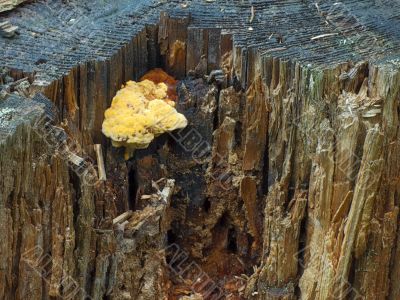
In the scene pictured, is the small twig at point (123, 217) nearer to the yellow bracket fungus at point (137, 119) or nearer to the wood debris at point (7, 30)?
the yellow bracket fungus at point (137, 119)

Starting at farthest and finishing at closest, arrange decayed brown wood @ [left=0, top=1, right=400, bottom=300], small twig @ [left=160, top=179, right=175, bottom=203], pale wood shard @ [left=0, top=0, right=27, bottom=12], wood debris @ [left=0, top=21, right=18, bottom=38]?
pale wood shard @ [left=0, top=0, right=27, bottom=12], wood debris @ [left=0, top=21, right=18, bottom=38], small twig @ [left=160, top=179, right=175, bottom=203], decayed brown wood @ [left=0, top=1, right=400, bottom=300]

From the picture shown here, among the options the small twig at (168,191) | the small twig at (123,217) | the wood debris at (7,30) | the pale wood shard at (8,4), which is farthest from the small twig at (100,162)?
the pale wood shard at (8,4)

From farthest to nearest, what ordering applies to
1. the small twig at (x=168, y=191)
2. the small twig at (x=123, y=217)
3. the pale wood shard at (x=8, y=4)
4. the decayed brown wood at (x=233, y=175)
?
the pale wood shard at (x=8, y=4)
the small twig at (x=168, y=191)
the small twig at (x=123, y=217)
the decayed brown wood at (x=233, y=175)

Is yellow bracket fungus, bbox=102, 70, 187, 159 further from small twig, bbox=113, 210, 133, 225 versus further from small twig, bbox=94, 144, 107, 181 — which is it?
small twig, bbox=113, 210, 133, 225

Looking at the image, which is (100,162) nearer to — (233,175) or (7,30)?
(233,175)

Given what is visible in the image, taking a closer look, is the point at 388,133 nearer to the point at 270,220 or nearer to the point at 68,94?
the point at 270,220

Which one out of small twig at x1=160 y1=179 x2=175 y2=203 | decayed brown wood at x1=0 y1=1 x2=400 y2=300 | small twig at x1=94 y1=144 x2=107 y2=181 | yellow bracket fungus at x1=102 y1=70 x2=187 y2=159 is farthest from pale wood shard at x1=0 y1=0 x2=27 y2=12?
small twig at x1=160 y1=179 x2=175 y2=203

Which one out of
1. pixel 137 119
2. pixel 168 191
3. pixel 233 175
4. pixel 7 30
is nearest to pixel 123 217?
pixel 168 191

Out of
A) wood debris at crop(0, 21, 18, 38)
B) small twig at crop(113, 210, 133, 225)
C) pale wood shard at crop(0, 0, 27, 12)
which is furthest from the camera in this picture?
pale wood shard at crop(0, 0, 27, 12)
